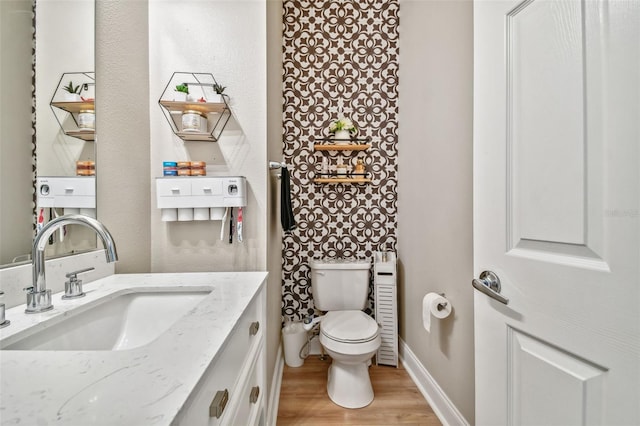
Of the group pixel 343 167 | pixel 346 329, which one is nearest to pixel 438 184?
pixel 343 167

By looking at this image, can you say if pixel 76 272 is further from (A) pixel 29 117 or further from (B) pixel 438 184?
(B) pixel 438 184

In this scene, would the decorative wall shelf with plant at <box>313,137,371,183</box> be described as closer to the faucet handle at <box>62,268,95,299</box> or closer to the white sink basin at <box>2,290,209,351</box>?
the white sink basin at <box>2,290,209,351</box>

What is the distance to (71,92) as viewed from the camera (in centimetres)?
99

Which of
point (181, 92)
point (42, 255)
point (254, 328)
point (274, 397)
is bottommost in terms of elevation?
point (274, 397)

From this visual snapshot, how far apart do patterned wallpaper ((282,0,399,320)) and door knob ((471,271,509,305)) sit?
139cm

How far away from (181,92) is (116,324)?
1.00 metres

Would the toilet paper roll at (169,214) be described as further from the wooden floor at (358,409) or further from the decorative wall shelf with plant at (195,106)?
the wooden floor at (358,409)

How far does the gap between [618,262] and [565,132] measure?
30 cm

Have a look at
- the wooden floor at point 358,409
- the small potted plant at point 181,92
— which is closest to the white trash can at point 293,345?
the wooden floor at point 358,409

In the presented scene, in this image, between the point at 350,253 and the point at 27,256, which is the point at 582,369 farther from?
the point at 350,253

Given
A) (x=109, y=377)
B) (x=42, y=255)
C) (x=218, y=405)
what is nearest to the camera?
(x=109, y=377)

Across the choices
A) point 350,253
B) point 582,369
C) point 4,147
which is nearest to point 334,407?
point 350,253

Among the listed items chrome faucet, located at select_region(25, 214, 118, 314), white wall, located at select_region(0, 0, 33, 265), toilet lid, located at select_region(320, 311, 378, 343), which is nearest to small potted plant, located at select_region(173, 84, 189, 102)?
white wall, located at select_region(0, 0, 33, 265)

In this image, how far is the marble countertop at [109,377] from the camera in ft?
1.21
